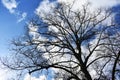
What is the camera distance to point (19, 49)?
870 inches

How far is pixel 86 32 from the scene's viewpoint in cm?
2219

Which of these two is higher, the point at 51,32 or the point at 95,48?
the point at 51,32

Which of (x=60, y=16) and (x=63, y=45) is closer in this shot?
(x=63, y=45)

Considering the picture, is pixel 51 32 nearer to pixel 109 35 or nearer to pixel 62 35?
pixel 62 35

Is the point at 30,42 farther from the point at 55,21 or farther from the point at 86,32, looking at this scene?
the point at 86,32

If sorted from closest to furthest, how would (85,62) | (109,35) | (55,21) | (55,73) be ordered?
(85,62)
(109,35)
(55,21)
(55,73)

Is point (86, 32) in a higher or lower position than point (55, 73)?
higher

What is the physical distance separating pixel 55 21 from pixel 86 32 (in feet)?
10.5

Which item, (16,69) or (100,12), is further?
(100,12)

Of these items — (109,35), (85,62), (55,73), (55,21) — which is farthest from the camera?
Result: (55,73)

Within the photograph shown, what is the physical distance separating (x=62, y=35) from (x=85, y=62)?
139 inches

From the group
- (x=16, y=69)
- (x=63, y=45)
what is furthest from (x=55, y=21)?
(x=16, y=69)

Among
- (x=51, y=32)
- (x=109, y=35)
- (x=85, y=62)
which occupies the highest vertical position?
(x=51, y=32)

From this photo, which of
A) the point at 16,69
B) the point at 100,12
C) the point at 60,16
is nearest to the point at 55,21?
the point at 60,16
